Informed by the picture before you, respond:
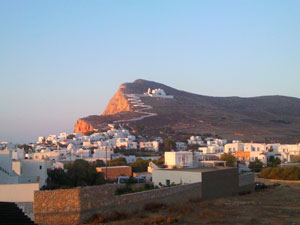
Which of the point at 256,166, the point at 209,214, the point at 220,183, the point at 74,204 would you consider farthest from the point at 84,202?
the point at 256,166

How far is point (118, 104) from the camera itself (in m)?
129

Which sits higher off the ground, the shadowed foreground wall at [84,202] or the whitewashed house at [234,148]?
the whitewashed house at [234,148]

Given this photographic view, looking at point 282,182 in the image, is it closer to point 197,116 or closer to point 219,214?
point 219,214

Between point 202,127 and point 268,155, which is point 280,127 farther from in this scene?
point 268,155

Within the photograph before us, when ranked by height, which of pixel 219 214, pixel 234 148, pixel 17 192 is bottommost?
pixel 219 214

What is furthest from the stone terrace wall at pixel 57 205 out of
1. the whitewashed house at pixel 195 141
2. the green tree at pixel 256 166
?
the whitewashed house at pixel 195 141

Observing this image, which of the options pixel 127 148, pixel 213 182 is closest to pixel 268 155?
pixel 127 148

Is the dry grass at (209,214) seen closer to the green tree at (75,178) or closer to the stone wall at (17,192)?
the stone wall at (17,192)

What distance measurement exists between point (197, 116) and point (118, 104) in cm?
3312

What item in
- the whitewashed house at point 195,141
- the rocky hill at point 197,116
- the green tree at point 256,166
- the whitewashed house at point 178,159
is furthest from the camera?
the rocky hill at point 197,116

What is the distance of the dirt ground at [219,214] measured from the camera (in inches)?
494

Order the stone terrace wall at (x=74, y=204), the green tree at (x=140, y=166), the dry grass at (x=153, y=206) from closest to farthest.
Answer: the stone terrace wall at (x=74, y=204)
the dry grass at (x=153, y=206)
the green tree at (x=140, y=166)

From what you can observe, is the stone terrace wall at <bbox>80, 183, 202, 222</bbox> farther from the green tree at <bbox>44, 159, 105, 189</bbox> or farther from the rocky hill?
the rocky hill

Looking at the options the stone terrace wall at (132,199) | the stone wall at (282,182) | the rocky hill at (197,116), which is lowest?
the stone wall at (282,182)
